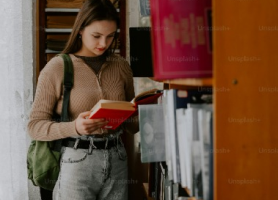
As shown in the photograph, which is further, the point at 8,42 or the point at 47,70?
the point at 8,42

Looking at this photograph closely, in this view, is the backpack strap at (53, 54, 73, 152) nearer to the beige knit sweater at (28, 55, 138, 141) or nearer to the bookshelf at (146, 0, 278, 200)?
the beige knit sweater at (28, 55, 138, 141)

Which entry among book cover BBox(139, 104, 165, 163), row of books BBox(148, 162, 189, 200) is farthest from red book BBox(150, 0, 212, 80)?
row of books BBox(148, 162, 189, 200)

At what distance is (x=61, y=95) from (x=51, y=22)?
4.38ft

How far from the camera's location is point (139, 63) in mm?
1763

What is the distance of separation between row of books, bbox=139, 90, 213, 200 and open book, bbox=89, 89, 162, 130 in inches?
3.2

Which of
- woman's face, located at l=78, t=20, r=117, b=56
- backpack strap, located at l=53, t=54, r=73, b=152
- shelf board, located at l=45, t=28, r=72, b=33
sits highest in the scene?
shelf board, located at l=45, t=28, r=72, b=33

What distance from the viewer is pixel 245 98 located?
0.81 meters

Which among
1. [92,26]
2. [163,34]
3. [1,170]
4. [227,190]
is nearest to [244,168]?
[227,190]

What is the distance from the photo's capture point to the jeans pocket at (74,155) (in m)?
1.47

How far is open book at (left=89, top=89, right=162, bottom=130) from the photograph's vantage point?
1250 millimetres

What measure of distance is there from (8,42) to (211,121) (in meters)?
1.48

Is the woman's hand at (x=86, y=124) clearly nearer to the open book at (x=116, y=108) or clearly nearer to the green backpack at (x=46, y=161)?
the open book at (x=116, y=108)

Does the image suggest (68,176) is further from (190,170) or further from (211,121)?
(211,121)

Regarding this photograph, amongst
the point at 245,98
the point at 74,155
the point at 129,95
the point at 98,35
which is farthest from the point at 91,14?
the point at 245,98
